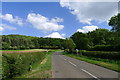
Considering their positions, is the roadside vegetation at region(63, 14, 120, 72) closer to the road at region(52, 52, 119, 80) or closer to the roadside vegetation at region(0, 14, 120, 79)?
the roadside vegetation at region(0, 14, 120, 79)

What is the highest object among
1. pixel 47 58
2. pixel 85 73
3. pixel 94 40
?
pixel 94 40

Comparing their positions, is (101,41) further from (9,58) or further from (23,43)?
(9,58)

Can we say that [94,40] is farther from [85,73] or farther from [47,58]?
[85,73]

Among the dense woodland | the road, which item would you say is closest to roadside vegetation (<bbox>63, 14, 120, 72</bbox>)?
the dense woodland

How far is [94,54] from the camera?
3538 cm

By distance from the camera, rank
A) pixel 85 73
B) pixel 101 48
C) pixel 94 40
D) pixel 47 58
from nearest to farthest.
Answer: pixel 85 73 < pixel 47 58 < pixel 101 48 < pixel 94 40

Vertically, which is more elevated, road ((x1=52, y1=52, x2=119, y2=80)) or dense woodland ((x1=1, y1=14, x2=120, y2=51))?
dense woodland ((x1=1, y1=14, x2=120, y2=51))

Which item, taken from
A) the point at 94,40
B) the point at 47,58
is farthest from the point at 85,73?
the point at 94,40

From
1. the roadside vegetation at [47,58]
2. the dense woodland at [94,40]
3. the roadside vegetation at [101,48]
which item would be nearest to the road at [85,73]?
the roadside vegetation at [47,58]

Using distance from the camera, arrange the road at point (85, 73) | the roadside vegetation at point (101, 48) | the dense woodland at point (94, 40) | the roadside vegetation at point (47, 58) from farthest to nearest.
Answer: the dense woodland at point (94, 40), the roadside vegetation at point (101, 48), the roadside vegetation at point (47, 58), the road at point (85, 73)

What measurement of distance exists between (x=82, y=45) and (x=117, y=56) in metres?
38.9

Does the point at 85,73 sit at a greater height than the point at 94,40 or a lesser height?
lesser

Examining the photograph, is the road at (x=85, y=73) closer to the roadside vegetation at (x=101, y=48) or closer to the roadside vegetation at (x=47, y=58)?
the roadside vegetation at (x=47, y=58)

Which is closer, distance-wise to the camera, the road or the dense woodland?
the road
